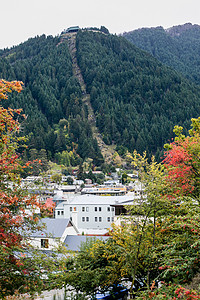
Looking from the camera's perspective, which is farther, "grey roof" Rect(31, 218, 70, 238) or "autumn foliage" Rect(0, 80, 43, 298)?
"grey roof" Rect(31, 218, 70, 238)

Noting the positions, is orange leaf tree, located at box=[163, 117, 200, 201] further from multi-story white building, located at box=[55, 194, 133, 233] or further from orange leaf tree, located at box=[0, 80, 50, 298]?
multi-story white building, located at box=[55, 194, 133, 233]

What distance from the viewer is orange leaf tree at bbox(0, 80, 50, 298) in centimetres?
1185

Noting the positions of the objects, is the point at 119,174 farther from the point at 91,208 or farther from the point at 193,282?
the point at 193,282

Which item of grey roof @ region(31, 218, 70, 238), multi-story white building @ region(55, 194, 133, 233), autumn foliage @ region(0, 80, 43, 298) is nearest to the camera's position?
autumn foliage @ region(0, 80, 43, 298)

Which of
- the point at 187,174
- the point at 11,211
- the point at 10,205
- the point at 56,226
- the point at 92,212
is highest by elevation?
the point at 187,174

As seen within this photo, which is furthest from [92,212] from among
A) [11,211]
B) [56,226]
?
[11,211]

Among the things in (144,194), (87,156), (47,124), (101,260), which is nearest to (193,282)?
(144,194)

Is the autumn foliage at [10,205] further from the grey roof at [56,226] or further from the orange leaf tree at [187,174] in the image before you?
the grey roof at [56,226]

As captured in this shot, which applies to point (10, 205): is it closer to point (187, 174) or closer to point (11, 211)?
point (11, 211)

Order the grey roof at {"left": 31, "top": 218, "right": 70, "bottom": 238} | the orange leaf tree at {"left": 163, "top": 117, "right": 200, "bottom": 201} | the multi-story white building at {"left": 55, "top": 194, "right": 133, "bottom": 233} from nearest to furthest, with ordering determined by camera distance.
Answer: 1. the orange leaf tree at {"left": 163, "top": 117, "right": 200, "bottom": 201}
2. the grey roof at {"left": 31, "top": 218, "right": 70, "bottom": 238}
3. the multi-story white building at {"left": 55, "top": 194, "right": 133, "bottom": 233}

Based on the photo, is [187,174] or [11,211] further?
[187,174]

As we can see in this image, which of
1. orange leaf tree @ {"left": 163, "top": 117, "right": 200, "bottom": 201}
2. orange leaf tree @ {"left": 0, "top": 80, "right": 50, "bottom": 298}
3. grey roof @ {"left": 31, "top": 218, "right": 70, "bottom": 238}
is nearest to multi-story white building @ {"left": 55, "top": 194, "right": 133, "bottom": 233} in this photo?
grey roof @ {"left": 31, "top": 218, "right": 70, "bottom": 238}

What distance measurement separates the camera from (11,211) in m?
12.4

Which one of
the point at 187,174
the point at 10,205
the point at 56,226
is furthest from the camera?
the point at 56,226
